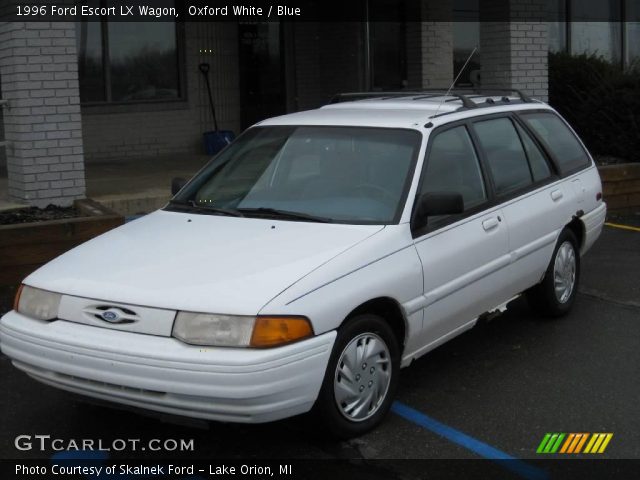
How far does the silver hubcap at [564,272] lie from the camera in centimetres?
661

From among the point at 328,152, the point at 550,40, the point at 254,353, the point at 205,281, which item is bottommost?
the point at 254,353

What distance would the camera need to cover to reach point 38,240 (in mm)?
7660

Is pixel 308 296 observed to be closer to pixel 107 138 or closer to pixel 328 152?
pixel 328 152

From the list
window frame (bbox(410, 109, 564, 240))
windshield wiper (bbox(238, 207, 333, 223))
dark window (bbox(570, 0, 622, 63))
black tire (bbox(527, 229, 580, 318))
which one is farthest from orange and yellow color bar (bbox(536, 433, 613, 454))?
dark window (bbox(570, 0, 622, 63))

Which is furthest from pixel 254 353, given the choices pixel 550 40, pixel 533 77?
pixel 550 40

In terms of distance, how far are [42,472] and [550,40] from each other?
14.7m

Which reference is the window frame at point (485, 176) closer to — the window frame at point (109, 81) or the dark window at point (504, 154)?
the dark window at point (504, 154)

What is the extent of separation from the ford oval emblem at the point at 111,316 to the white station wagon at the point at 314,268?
11mm

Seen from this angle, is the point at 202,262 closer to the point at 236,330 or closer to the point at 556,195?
the point at 236,330

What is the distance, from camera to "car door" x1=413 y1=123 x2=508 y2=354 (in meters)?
5.05

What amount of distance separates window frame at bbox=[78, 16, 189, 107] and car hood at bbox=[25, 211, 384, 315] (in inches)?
344

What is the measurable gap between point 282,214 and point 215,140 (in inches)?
359

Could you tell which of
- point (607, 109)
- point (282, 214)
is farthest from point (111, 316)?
point (607, 109)

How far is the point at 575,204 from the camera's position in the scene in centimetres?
674
